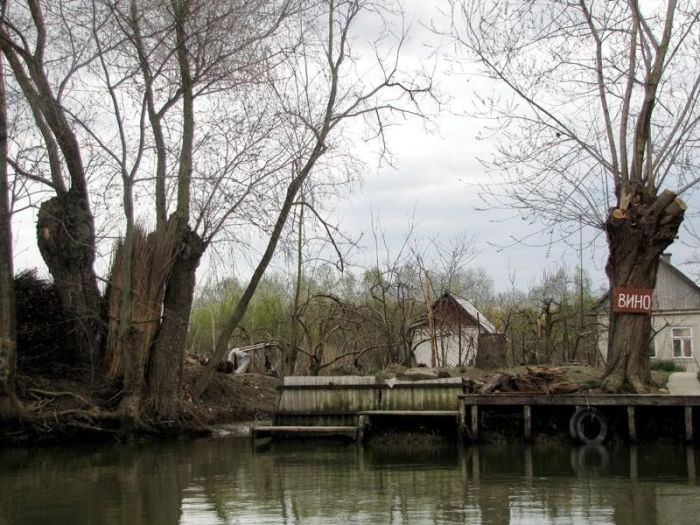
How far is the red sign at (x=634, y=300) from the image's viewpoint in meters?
17.4

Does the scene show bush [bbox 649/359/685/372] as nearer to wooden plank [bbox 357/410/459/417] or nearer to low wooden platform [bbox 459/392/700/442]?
low wooden platform [bbox 459/392/700/442]

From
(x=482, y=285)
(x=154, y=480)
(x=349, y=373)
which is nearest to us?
(x=154, y=480)

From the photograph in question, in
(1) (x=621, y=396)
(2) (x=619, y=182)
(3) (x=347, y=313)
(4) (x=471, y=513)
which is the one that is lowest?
(4) (x=471, y=513)

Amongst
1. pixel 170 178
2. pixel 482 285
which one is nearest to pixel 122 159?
pixel 170 178

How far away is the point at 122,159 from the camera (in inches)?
725

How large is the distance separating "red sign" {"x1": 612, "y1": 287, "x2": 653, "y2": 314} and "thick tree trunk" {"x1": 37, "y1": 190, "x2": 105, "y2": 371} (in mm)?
11482

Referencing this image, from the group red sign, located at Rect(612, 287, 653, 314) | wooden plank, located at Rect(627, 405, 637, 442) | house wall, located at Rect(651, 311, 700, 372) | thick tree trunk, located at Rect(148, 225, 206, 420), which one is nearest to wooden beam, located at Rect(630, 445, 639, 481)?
wooden plank, located at Rect(627, 405, 637, 442)

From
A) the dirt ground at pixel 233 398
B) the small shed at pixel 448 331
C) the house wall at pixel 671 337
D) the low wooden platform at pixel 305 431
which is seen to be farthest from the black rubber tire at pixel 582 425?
the house wall at pixel 671 337

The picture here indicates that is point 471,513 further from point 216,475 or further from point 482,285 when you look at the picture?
point 482,285

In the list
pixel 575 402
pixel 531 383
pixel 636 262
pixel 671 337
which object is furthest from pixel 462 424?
pixel 671 337

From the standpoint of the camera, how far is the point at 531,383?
17.5m

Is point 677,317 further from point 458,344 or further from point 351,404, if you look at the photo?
point 351,404

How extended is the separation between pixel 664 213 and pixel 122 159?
36.2ft

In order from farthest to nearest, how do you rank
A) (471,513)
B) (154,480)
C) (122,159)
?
Answer: 1. (122,159)
2. (154,480)
3. (471,513)
